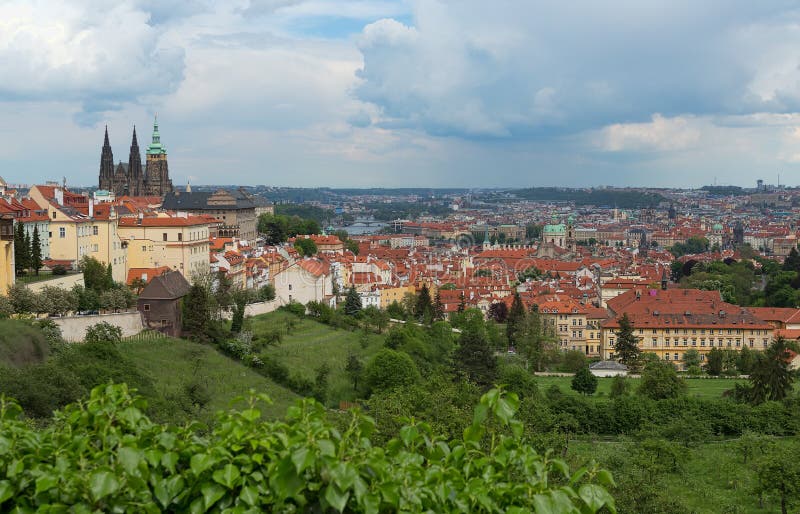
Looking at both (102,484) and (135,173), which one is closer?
(102,484)

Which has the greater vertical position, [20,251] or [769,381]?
[20,251]

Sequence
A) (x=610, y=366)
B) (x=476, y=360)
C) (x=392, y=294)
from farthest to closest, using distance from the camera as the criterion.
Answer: (x=392, y=294)
(x=610, y=366)
(x=476, y=360)

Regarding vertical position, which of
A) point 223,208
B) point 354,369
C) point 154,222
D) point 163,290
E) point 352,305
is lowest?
point 354,369

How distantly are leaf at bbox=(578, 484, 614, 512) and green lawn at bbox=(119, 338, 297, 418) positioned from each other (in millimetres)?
20884

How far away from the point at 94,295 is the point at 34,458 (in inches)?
1144

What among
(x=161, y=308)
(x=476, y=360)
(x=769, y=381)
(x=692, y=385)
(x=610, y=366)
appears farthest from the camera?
(x=610, y=366)

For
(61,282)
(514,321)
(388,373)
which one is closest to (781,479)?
(388,373)

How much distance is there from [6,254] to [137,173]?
2687 inches

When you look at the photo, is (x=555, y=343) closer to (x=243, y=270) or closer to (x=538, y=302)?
(x=538, y=302)

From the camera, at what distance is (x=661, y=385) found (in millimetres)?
39281

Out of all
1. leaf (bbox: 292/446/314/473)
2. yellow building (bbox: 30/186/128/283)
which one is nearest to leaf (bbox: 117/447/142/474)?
leaf (bbox: 292/446/314/473)

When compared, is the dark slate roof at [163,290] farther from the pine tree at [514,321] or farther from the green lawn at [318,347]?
the pine tree at [514,321]

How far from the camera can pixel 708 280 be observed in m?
77.9

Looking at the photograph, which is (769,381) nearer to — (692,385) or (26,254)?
(692,385)
